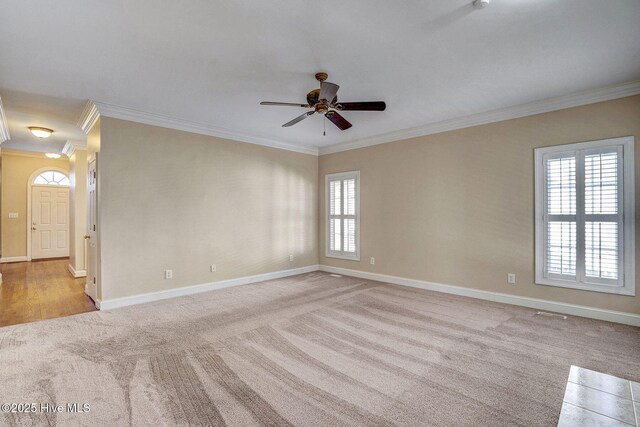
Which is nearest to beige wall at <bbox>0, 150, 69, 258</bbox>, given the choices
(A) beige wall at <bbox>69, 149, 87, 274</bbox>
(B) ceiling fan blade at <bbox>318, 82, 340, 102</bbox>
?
(A) beige wall at <bbox>69, 149, 87, 274</bbox>

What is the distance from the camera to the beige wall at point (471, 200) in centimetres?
375

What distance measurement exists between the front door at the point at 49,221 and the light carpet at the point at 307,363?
594 centimetres

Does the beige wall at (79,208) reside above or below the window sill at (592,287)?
above

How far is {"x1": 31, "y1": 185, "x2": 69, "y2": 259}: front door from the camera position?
25.7 feet

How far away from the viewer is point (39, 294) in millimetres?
4773

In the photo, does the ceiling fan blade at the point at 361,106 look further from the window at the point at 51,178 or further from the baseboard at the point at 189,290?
the window at the point at 51,178

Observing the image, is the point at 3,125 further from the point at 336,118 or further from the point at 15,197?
the point at 336,118

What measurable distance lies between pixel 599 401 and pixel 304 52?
137 inches

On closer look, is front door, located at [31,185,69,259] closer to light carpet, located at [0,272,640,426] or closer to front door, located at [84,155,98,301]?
front door, located at [84,155,98,301]

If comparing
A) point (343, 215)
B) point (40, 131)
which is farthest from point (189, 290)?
point (40, 131)

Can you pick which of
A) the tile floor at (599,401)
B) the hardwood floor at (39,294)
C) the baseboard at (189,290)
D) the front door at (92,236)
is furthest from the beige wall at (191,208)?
the tile floor at (599,401)

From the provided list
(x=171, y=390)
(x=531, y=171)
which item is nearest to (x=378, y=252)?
(x=531, y=171)

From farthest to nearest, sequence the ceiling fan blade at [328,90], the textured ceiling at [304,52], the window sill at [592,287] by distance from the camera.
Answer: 1. the window sill at [592,287]
2. the ceiling fan blade at [328,90]
3. the textured ceiling at [304,52]

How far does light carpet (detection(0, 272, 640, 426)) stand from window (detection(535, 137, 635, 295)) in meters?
0.55
